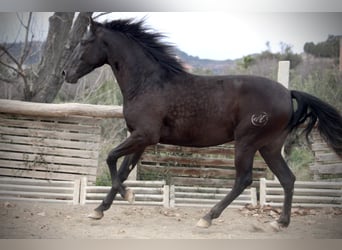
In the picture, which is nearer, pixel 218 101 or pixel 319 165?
pixel 218 101

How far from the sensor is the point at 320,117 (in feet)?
12.4

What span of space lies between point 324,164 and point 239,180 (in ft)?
2.55

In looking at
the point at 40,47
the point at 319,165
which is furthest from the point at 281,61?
the point at 40,47

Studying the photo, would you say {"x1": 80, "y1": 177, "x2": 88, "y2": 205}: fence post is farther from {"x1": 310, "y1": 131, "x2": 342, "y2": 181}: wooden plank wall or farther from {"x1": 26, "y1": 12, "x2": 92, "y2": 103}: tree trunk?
{"x1": 310, "y1": 131, "x2": 342, "y2": 181}: wooden plank wall

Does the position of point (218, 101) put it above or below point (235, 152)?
above

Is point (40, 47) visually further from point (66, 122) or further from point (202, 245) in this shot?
point (202, 245)

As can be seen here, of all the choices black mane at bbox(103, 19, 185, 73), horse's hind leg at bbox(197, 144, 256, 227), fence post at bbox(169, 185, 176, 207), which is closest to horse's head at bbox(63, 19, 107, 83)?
black mane at bbox(103, 19, 185, 73)

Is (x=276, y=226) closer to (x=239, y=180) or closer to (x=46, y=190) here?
(x=239, y=180)

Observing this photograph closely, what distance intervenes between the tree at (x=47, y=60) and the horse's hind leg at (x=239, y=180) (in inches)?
60.2

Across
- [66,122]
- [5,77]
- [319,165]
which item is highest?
[5,77]

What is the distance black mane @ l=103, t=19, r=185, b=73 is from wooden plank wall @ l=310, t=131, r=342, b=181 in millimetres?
1267

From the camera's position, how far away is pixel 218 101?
379 cm

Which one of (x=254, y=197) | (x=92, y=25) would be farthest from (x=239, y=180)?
(x=92, y=25)

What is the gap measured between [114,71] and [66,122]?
0.59 meters
